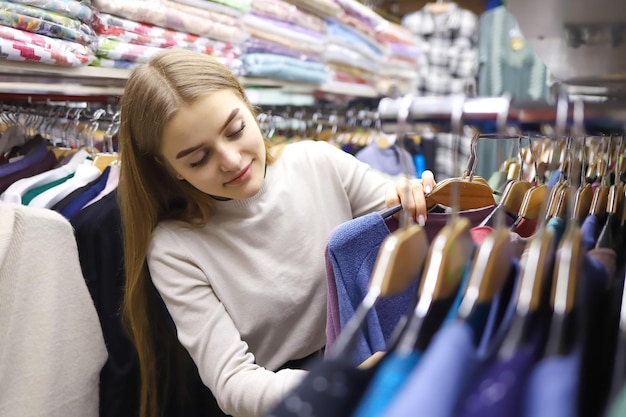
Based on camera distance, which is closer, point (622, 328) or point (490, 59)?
point (622, 328)

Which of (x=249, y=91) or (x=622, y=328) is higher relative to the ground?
(x=249, y=91)

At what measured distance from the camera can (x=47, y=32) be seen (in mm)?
1006

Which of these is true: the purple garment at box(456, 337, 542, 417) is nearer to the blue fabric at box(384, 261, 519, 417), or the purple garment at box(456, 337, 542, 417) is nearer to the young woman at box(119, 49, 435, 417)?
the blue fabric at box(384, 261, 519, 417)

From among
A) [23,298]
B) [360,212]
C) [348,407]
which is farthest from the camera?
[360,212]

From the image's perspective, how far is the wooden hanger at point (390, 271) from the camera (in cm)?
42

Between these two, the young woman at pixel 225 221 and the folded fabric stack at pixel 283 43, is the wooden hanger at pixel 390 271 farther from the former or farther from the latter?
the folded fabric stack at pixel 283 43

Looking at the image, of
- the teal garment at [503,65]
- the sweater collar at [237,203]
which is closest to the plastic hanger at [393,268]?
the sweater collar at [237,203]

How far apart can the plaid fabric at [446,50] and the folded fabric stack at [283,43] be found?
1312 millimetres

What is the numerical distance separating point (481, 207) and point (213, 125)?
0.40 m

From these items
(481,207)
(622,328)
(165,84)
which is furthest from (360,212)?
(622,328)

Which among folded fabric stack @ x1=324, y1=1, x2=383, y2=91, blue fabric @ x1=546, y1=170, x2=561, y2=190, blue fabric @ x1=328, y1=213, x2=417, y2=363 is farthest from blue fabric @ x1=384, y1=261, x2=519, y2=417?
folded fabric stack @ x1=324, y1=1, x2=383, y2=91

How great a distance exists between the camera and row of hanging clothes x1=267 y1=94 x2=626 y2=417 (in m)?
0.35

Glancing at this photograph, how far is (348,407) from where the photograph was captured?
0.37 meters

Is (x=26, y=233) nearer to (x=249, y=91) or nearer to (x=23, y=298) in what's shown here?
(x=23, y=298)
